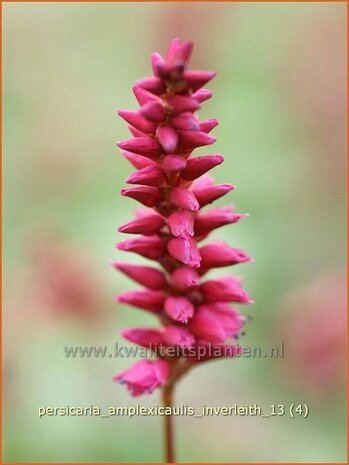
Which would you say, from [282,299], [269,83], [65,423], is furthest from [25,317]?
[269,83]

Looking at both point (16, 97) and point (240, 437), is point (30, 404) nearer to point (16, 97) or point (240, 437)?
point (240, 437)

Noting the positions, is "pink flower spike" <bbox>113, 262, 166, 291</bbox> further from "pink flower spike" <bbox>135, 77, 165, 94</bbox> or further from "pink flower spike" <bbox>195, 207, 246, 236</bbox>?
"pink flower spike" <bbox>135, 77, 165, 94</bbox>

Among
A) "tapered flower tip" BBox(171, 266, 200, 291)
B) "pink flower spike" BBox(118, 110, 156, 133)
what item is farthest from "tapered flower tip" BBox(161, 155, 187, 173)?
"tapered flower tip" BBox(171, 266, 200, 291)

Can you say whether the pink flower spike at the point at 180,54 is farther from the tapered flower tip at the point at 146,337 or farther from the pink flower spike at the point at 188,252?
the tapered flower tip at the point at 146,337

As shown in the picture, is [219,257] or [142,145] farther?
[219,257]

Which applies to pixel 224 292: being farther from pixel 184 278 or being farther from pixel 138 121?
pixel 138 121

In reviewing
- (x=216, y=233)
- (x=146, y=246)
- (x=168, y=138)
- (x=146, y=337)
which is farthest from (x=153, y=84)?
(x=216, y=233)
